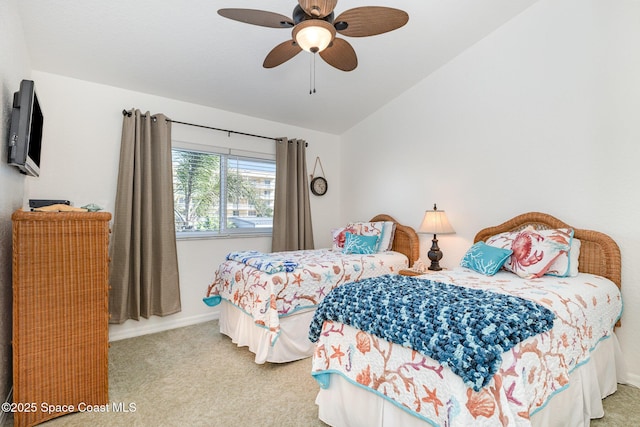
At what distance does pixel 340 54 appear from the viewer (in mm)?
2143

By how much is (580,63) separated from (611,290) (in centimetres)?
174

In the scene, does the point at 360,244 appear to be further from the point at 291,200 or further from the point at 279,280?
the point at 279,280

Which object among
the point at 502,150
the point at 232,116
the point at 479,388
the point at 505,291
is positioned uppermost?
the point at 232,116

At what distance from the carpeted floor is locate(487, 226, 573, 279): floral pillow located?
90 centimetres

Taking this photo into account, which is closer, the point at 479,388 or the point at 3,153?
the point at 479,388

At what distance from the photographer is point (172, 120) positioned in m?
3.45

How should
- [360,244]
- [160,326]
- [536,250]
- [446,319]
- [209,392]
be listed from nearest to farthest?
1. [446,319]
2. [209,392]
3. [536,250]
4. [160,326]
5. [360,244]

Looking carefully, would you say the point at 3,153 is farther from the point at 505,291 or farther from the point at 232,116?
the point at 505,291

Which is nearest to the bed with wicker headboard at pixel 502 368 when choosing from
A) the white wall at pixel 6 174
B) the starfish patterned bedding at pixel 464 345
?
the starfish patterned bedding at pixel 464 345

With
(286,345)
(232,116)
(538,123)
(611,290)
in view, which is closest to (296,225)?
(232,116)

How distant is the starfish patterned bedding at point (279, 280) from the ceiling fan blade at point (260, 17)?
1.69 m

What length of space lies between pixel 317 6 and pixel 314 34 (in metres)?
0.15

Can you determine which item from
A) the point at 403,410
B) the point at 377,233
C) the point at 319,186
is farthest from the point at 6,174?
the point at 319,186

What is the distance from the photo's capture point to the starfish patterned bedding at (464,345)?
1.20 metres
